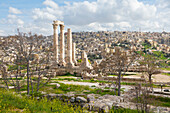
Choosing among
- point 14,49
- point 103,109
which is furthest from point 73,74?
point 103,109

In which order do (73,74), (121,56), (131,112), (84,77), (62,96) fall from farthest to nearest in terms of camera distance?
(73,74) → (84,77) → (121,56) → (62,96) → (131,112)

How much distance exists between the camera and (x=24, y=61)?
11844mm

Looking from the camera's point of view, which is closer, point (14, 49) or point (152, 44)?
point (14, 49)

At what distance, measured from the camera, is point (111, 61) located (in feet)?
45.3

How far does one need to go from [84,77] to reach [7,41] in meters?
16.0

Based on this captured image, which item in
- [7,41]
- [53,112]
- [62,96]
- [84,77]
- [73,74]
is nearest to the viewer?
[53,112]

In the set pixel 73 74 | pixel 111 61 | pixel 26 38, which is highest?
pixel 26 38

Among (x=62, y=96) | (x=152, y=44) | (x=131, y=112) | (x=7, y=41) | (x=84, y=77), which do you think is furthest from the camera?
(x=152, y=44)

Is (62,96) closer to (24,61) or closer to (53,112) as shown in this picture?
(24,61)

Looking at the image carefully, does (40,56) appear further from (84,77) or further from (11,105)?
(84,77)

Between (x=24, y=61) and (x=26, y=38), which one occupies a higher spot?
(x=26, y=38)

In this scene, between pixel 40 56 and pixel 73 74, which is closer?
pixel 40 56

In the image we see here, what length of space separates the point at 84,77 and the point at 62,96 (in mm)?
13622

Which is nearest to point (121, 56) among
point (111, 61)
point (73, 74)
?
point (111, 61)
